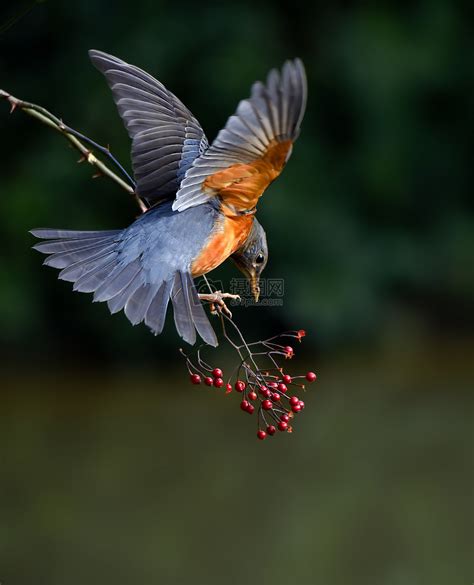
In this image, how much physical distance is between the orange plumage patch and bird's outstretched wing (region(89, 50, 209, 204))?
178 millimetres

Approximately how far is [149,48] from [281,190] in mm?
2281

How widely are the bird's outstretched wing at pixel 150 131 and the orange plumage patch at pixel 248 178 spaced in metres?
0.18

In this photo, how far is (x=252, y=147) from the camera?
266 centimetres

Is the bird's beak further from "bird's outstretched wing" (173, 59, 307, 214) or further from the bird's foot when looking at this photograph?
the bird's foot

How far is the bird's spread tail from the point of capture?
8.77 feet

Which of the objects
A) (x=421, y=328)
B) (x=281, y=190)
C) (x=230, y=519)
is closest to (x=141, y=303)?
(x=230, y=519)

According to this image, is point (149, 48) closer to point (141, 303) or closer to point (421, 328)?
point (421, 328)

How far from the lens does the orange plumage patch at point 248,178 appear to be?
8.91 feet

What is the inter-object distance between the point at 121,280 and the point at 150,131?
624mm

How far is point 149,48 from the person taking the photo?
10.7 meters

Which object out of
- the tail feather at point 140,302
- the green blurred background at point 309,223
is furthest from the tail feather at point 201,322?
the green blurred background at point 309,223

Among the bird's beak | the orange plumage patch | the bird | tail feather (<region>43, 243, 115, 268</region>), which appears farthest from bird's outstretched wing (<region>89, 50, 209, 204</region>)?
the bird's beak

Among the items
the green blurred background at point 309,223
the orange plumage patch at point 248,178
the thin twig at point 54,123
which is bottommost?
the green blurred background at point 309,223

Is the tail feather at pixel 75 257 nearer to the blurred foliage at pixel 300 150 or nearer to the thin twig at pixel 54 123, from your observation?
the thin twig at pixel 54 123
